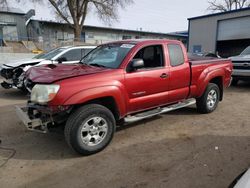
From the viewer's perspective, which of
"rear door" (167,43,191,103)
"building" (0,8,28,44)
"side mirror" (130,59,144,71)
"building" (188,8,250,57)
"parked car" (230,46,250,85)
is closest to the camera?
"side mirror" (130,59,144,71)

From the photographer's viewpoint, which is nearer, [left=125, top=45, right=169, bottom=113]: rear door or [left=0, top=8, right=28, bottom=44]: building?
[left=125, top=45, right=169, bottom=113]: rear door

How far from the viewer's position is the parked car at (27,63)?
25.5 feet

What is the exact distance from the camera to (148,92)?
4578 mm

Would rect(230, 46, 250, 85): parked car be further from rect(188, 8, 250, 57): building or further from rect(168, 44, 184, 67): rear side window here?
rect(188, 8, 250, 57): building

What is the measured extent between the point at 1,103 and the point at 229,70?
22.4 ft

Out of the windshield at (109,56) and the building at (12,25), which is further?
the building at (12,25)

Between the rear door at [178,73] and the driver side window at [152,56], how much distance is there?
229 mm

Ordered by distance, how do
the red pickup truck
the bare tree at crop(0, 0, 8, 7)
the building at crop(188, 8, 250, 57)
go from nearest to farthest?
the red pickup truck
the building at crop(188, 8, 250, 57)
the bare tree at crop(0, 0, 8, 7)

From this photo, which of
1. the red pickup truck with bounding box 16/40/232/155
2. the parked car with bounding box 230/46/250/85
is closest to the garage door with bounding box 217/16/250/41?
the parked car with bounding box 230/46/250/85

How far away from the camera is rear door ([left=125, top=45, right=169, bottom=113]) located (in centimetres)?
432

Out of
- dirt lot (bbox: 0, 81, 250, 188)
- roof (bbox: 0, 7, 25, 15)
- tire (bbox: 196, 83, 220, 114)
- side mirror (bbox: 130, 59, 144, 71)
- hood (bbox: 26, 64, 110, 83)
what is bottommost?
dirt lot (bbox: 0, 81, 250, 188)

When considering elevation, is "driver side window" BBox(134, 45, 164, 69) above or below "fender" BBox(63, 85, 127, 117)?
above

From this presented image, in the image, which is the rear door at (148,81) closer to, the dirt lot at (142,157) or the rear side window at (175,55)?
the rear side window at (175,55)

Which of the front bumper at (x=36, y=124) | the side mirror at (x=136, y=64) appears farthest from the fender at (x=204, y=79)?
the front bumper at (x=36, y=124)
